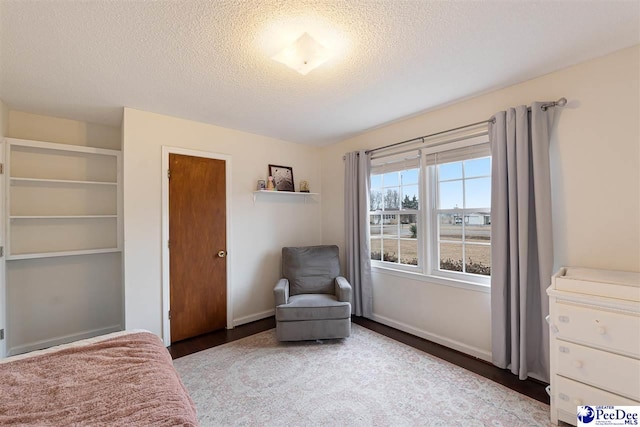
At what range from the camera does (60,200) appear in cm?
285

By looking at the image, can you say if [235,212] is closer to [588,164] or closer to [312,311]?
[312,311]

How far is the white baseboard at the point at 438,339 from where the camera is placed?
2.46m

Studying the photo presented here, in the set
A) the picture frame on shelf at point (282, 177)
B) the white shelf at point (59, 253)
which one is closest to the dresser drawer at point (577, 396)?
the picture frame on shelf at point (282, 177)

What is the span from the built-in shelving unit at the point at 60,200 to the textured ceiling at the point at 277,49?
1.52 ft

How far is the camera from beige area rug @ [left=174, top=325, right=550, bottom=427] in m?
1.75

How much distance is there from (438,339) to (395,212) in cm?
143

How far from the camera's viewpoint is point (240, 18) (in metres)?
1.47

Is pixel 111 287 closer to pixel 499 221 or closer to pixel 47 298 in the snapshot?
pixel 47 298

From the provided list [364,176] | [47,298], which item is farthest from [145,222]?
[364,176]

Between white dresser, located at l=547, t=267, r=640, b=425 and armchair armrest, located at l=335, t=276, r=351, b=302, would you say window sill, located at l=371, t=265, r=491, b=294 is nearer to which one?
armchair armrest, located at l=335, t=276, r=351, b=302

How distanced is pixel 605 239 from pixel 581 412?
3.63 feet

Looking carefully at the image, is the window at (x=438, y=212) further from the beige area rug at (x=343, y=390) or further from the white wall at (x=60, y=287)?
the white wall at (x=60, y=287)

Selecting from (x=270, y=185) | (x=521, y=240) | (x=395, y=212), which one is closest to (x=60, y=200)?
(x=270, y=185)

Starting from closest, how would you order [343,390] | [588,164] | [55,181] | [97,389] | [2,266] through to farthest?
1. [97,389]
2. [588,164]
3. [343,390]
4. [2,266]
5. [55,181]
